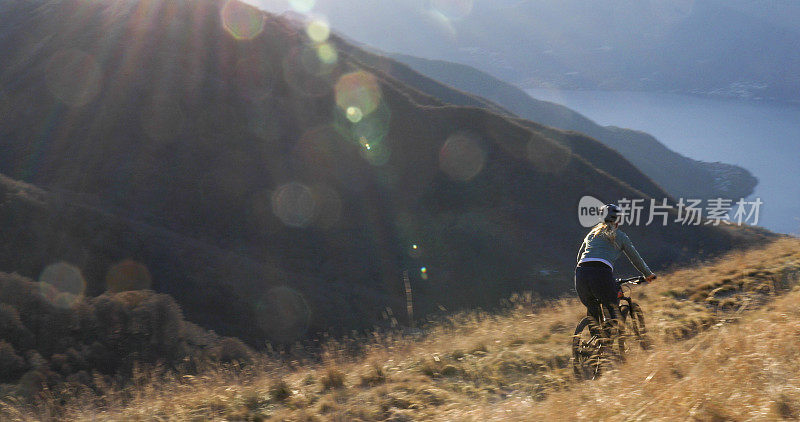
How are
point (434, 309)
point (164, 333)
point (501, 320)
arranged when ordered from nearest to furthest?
point (501, 320), point (164, 333), point (434, 309)

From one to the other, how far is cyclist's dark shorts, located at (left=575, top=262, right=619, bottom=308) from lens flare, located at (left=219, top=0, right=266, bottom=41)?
46381mm

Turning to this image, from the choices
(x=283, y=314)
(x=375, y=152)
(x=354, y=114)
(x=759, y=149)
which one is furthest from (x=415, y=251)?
(x=759, y=149)

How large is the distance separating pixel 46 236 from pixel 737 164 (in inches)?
6940

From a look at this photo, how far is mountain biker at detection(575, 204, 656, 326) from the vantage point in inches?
202

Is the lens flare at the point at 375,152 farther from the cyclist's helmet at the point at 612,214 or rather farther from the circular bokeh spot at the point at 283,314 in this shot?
the cyclist's helmet at the point at 612,214

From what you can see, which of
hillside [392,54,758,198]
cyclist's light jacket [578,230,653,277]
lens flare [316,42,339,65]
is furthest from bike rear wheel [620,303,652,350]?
hillside [392,54,758,198]

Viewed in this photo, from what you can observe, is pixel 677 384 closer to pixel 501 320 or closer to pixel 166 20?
pixel 501 320

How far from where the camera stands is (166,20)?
146 feet

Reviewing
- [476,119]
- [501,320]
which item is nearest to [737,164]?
[476,119]

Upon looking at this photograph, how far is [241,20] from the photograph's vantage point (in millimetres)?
48875

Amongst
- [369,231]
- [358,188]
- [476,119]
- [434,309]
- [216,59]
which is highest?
[216,59]

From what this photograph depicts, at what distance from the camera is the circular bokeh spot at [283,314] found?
2152 centimetres

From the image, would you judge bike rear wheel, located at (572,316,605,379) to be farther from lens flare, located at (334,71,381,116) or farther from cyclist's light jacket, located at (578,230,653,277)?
lens flare, located at (334,71,381,116)

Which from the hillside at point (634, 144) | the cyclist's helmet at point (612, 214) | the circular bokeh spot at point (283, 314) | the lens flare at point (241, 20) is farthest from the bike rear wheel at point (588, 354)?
the hillside at point (634, 144)
